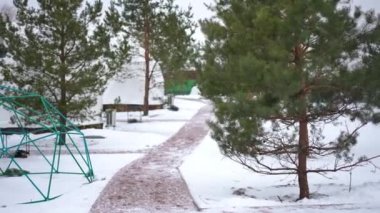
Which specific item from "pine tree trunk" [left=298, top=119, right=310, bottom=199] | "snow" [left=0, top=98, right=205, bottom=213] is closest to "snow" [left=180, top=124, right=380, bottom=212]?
"pine tree trunk" [left=298, top=119, right=310, bottom=199]

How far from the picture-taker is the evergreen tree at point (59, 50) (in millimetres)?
14578

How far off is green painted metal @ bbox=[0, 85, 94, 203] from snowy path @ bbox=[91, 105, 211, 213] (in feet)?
3.70

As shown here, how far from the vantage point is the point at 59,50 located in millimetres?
15367

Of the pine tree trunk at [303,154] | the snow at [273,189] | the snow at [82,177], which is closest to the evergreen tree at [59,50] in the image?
the snow at [82,177]

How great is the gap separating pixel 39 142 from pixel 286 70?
532 inches

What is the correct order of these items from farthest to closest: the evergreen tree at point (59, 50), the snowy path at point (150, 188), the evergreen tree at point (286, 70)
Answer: the evergreen tree at point (59, 50), the snowy path at point (150, 188), the evergreen tree at point (286, 70)

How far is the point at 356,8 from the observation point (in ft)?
25.2

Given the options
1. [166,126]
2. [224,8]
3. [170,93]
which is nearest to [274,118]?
[224,8]

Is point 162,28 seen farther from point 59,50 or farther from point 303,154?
point 303,154

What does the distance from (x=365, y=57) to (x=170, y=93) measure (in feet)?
108

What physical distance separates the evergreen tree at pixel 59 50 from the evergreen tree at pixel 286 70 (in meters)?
7.56

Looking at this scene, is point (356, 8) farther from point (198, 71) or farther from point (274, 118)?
point (198, 71)

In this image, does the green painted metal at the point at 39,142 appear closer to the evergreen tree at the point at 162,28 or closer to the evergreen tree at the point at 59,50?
the evergreen tree at the point at 59,50

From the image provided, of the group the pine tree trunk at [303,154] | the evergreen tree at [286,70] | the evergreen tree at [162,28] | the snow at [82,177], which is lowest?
the snow at [82,177]
